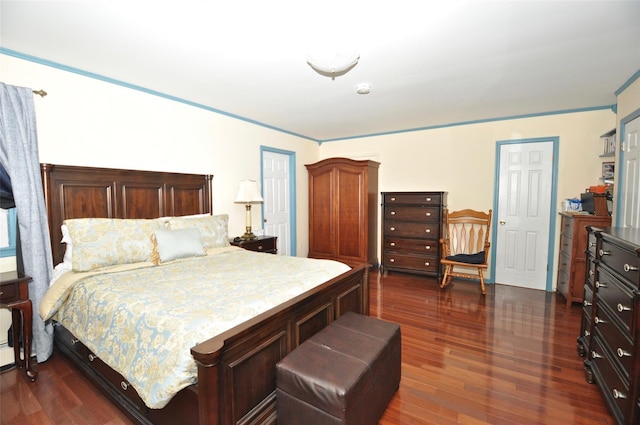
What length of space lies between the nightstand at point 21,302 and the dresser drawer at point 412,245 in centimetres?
398

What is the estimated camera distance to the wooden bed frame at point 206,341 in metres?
1.22

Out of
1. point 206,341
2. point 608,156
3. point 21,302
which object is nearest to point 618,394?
point 206,341

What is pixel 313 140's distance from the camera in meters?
5.48

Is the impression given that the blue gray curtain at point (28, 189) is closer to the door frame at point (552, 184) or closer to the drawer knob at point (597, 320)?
the drawer knob at point (597, 320)

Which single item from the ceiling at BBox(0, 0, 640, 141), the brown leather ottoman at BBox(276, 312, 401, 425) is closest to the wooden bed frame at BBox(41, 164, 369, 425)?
the brown leather ottoman at BBox(276, 312, 401, 425)

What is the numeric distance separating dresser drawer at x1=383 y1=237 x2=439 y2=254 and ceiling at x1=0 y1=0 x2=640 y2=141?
1926 mm

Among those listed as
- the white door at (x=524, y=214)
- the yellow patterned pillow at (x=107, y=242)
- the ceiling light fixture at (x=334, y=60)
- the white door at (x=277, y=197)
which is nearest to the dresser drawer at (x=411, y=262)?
the white door at (x=524, y=214)

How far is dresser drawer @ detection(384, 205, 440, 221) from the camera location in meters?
4.21

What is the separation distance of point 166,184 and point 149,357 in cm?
213

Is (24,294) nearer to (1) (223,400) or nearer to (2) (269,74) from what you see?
(1) (223,400)

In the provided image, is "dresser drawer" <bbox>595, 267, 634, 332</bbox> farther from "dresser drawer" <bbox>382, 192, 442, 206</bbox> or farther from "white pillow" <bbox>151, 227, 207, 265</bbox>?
"white pillow" <bbox>151, 227, 207, 265</bbox>

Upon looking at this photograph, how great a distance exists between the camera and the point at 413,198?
433cm

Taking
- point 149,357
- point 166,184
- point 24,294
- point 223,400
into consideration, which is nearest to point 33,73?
point 166,184

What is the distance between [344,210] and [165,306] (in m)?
3.44
